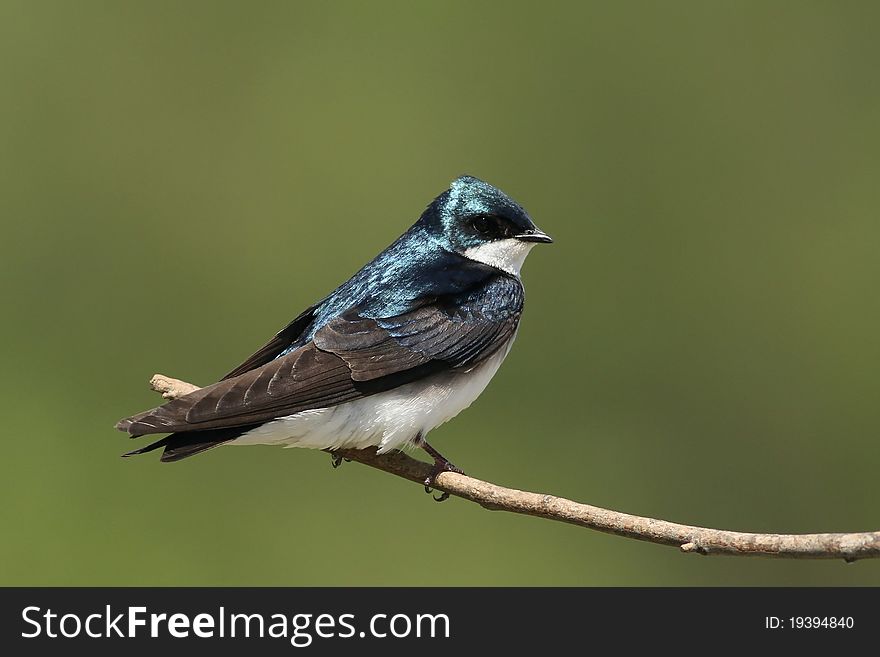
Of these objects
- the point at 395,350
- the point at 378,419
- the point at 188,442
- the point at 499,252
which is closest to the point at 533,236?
the point at 499,252

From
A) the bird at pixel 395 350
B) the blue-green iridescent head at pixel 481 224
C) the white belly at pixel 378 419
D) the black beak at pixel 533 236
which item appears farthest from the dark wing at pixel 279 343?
the black beak at pixel 533 236

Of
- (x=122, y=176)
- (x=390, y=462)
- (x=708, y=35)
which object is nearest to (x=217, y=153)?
(x=122, y=176)

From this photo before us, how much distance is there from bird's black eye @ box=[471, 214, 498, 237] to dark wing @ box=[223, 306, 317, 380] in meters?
0.33

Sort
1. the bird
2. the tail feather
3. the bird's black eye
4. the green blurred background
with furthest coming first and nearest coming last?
the green blurred background, the bird's black eye, the bird, the tail feather

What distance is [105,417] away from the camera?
337 centimetres

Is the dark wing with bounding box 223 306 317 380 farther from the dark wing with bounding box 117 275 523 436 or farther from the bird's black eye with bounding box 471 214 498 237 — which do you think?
the bird's black eye with bounding box 471 214 498 237

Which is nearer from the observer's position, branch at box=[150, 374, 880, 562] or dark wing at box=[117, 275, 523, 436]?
branch at box=[150, 374, 880, 562]

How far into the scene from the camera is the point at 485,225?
2428 mm

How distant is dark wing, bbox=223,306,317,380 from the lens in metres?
2.30

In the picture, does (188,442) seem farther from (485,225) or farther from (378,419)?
(485,225)

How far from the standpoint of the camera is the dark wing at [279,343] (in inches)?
90.6

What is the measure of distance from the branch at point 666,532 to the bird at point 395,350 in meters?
0.15

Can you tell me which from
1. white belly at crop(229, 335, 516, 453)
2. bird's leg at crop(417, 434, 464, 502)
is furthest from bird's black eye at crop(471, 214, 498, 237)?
bird's leg at crop(417, 434, 464, 502)

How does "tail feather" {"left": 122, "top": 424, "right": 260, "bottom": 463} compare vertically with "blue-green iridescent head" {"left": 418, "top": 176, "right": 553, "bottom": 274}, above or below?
below
